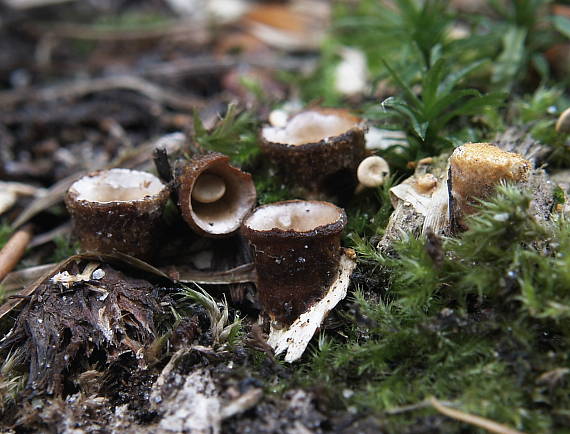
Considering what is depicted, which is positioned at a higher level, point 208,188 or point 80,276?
point 208,188

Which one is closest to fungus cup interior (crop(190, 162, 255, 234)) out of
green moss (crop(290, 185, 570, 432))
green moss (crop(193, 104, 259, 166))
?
green moss (crop(193, 104, 259, 166))

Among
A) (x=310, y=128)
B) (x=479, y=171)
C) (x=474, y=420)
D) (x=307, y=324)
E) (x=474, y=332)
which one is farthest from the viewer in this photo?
(x=310, y=128)

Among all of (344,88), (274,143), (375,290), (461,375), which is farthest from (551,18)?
(461,375)

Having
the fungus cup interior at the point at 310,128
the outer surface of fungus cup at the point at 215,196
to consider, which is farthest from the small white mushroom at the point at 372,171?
the outer surface of fungus cup at the point at 215,196

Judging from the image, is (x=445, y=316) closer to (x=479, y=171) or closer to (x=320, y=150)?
(x=479, y=171)

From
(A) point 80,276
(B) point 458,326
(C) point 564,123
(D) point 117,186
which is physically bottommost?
(A) point 80,276

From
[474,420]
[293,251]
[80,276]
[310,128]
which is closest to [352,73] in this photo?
[310,128]

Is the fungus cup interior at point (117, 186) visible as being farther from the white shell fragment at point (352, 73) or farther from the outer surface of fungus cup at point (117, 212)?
the white shell fragment at point (352, 73)
